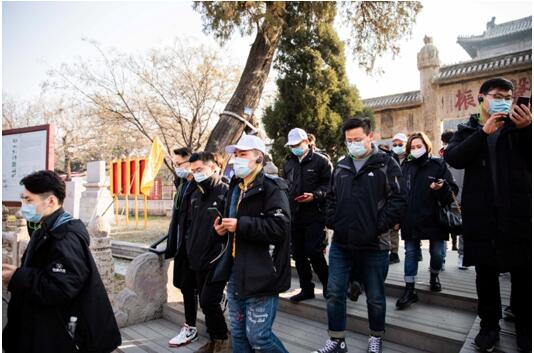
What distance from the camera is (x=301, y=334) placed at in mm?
3740

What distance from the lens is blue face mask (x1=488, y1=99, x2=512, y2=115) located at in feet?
8.32

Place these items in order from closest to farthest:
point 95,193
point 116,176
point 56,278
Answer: point 56,278 → point 116,176 → point 95,193

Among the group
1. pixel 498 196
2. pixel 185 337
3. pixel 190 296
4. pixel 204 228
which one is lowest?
pixel 185 337

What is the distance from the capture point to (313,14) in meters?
7.52

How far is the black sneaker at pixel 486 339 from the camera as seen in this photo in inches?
102

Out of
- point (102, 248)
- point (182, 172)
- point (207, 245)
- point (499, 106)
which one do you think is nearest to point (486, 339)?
point (499, 106)

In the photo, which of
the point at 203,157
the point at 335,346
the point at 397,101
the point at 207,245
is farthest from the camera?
the point at 397,101

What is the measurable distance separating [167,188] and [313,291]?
22.3 meters

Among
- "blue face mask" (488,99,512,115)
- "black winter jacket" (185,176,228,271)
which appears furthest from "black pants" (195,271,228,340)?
"blue face mask" (488,99,512,115)

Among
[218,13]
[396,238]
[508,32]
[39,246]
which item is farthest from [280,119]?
Answer: [508,32]

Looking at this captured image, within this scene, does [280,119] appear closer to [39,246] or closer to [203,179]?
[203,179]

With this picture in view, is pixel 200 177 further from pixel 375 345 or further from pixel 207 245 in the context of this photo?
pixel 375 345

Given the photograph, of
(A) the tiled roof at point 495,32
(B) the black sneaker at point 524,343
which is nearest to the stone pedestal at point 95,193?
(B) the black sneaker at point 524,343

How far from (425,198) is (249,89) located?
4.04 meters
